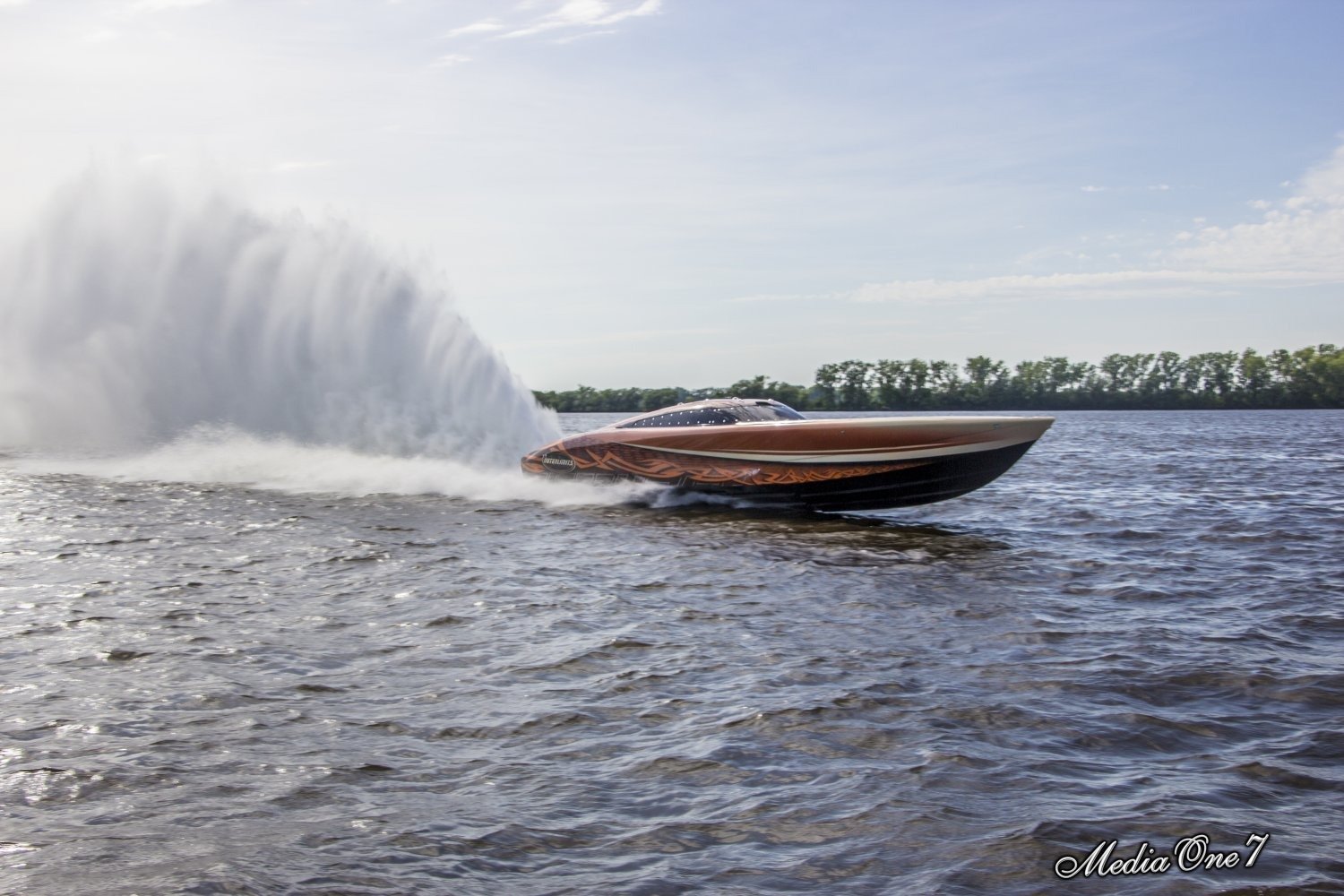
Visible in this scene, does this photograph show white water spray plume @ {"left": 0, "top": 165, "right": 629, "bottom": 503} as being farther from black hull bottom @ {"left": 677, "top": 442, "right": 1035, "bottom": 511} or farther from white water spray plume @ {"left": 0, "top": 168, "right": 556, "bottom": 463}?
black hull bottom @ {"left": 677, "top": 442, "right": 1035, "bottom": 511}

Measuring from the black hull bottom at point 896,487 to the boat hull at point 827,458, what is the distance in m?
0.02

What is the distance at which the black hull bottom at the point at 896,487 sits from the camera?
16.8 m

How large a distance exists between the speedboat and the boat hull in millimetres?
18

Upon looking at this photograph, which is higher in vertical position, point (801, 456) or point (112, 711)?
point (801, 456)

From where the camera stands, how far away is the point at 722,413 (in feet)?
63.8

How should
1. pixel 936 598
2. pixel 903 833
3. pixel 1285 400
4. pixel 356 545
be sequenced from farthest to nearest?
pixel 1285 400 < pixel 356 545 < pixel 936 598 < pixel 903 833

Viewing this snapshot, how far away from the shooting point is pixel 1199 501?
69.3ft

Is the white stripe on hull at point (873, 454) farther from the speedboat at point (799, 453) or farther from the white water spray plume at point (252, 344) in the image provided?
the white water spray plume at point (252, 344)

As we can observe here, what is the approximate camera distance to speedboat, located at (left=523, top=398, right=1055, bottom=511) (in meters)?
16.8

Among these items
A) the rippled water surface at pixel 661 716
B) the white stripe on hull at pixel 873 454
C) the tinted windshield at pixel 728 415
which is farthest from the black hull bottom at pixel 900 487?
the rippled water surface at pixel 661 716

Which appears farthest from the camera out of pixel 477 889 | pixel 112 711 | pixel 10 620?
pixel 10 620

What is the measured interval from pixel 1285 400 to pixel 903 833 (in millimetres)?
141867

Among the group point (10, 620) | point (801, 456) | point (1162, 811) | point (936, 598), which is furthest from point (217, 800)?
point (801, 456)

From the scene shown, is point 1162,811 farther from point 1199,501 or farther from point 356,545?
point 1199,501
